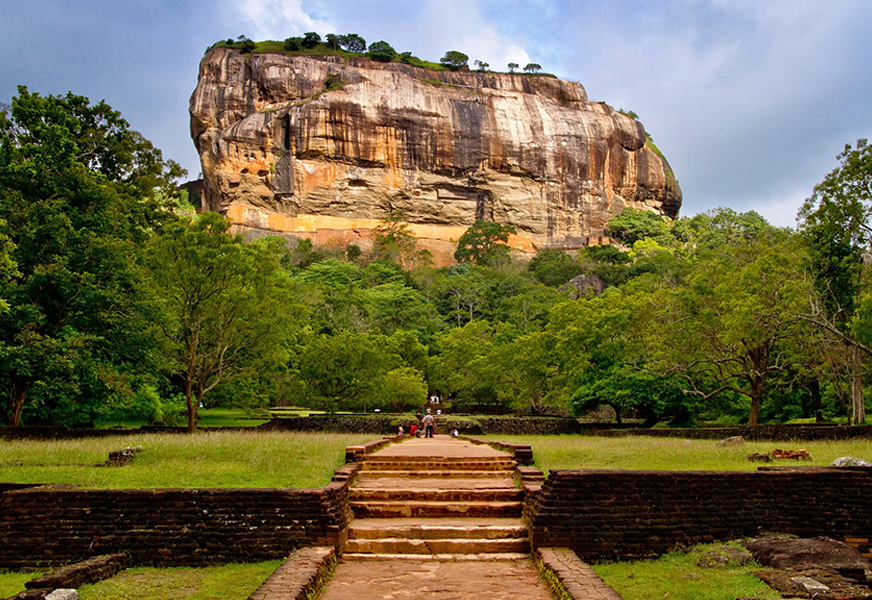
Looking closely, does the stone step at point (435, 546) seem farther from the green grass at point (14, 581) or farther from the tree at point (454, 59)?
the tree at point (454, 59)

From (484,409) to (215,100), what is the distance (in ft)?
176

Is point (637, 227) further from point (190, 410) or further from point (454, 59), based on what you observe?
point (190, 410)

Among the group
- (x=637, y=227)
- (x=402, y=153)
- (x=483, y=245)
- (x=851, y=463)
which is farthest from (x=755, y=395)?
(x=402, y=153)

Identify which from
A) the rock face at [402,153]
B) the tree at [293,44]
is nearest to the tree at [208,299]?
the rock face at [402,153]

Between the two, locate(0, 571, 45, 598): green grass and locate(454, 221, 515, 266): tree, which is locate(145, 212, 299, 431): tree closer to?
locate(0, 571, 45, 598): green grass

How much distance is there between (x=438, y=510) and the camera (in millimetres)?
8625

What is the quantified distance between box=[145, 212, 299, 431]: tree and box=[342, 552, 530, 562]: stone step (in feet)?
44.8

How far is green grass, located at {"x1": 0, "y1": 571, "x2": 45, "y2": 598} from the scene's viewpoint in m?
6.35

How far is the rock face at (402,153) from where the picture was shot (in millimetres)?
72312

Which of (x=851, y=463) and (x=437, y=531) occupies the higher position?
(x=851, y=463)

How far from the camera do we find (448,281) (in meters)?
57.6

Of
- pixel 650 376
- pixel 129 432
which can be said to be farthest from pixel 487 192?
pixel 129 432

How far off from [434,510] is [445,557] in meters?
1.19

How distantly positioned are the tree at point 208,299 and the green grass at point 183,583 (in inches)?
531
